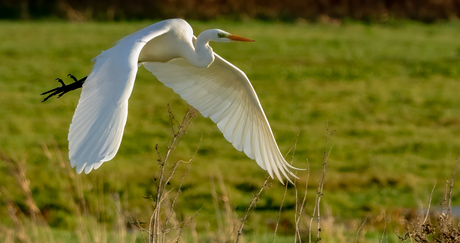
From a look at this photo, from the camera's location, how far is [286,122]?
11.4 m

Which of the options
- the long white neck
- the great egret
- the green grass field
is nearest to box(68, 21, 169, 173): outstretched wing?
the great egret

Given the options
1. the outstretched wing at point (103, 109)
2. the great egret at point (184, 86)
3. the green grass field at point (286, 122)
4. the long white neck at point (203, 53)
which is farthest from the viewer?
the green grass field at point (286, 122)

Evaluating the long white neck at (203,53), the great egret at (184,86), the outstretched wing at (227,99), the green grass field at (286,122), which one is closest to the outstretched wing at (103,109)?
the great egret at (184,86)

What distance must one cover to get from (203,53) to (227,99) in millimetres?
467

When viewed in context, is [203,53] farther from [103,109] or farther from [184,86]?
[103,109]

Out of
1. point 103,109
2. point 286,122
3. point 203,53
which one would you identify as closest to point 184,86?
point 203,53

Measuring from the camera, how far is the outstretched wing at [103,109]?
274 cm

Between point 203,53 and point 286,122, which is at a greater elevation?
point 203,53

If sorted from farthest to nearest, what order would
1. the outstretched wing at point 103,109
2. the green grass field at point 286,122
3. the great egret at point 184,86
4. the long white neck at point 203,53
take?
the green grass field at point 286,122
the long white neck at point 203,53
the great egret at point 184,86
the outstretched wing at point 103,109

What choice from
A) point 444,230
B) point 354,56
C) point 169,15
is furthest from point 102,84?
point 169,15

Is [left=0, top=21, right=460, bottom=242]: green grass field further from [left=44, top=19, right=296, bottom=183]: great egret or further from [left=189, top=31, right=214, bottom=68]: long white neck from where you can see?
[left=189, top=31, right=214, bottom=68]: long white neck

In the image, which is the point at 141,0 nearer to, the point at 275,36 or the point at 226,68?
the point at 275,36

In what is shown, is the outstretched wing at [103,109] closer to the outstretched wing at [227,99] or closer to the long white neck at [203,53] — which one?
the long white neck at [203,53]

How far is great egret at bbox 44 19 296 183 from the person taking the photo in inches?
117
